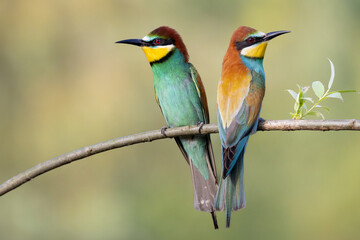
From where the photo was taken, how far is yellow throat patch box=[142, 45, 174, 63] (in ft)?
6.23

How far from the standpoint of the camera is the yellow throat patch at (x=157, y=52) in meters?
1.90

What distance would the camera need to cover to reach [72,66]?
168 inches

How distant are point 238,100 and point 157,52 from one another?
1.83 ft

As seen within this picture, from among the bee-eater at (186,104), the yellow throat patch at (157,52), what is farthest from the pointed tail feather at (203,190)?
the yellow throat patch at (157,52)

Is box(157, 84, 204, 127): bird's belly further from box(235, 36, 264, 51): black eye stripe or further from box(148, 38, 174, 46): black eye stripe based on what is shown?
box(235, 36, 264, 51): black eye stripe

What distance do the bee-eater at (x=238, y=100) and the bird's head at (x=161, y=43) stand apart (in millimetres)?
363

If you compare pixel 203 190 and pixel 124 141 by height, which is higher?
pixel 124 141

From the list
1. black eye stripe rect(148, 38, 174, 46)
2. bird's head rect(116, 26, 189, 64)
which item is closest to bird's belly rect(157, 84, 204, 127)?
bird's head rect(116, 26, 189, 64)

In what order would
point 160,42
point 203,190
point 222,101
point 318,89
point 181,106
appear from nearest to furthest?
point 318,89
point 222,101
point 160,42
point 203,190
point 181,106

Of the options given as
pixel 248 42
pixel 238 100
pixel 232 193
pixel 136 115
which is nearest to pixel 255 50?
pixel 248 42

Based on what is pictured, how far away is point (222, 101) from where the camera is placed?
145 cm

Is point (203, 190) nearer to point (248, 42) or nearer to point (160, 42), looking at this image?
point (160, 42)

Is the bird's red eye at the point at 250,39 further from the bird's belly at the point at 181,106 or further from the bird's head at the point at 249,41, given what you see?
the bird's belly at the point at 181,106

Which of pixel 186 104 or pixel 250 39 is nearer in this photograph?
pixel 250 39
